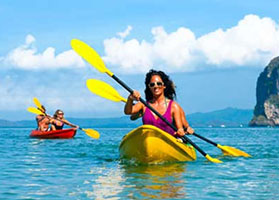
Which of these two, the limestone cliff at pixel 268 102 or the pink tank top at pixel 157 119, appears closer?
the pink tank top at pixel 157 119

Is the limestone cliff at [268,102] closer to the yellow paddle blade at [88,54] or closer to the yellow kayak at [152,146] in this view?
the yellow paddle blade at [88,54]

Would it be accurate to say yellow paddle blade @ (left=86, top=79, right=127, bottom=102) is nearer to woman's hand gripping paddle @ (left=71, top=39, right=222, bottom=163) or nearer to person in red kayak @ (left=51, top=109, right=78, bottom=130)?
woman's hand gripping paddle @ (left=71, top=39, right=222, bottom=163)

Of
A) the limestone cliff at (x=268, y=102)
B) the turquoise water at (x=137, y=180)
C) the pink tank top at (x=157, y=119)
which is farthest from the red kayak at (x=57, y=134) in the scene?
the limestone cliff at (x=268, y=102)

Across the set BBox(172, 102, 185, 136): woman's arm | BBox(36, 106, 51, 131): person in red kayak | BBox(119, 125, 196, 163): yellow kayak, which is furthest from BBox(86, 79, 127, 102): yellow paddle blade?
BBox(36, 106, 51, 131): person in red kayak

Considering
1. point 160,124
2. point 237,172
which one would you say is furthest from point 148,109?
point 237,172

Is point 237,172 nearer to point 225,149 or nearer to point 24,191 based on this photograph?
point 225,149

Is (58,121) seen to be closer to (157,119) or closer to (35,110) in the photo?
(35,110)

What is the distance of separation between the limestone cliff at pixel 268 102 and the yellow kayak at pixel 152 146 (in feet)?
546

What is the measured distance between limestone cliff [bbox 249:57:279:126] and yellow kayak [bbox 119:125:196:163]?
166374 millimetres

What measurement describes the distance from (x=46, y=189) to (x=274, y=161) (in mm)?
6770

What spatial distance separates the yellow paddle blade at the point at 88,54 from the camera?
11211mm

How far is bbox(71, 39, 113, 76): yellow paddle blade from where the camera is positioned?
11211 mm

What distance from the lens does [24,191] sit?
7.29m

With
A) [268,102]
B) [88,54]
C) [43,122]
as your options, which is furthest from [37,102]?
[268,102]
